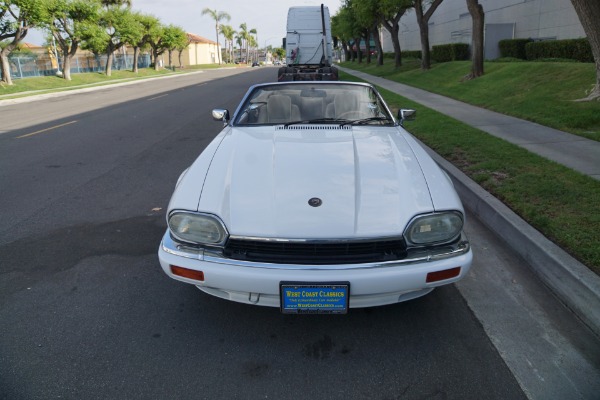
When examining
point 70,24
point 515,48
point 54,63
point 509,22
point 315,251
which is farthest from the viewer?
point 54,63

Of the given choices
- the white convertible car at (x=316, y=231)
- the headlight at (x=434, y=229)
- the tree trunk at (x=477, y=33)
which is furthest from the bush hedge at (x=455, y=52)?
the headlight at (x=434, y=229)

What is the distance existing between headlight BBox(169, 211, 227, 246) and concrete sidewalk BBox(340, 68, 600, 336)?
2.37 m

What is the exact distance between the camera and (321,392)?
2.33 metres

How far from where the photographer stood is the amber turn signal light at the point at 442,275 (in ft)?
8.37

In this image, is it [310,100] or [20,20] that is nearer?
[310,100]

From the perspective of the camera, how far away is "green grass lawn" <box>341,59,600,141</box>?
8613 millimetres

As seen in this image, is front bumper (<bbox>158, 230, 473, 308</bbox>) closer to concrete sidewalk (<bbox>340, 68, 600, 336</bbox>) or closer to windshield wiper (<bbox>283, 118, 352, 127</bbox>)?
concrete sidewalk (<bbox>340, 68, 600, 336</bbox>)

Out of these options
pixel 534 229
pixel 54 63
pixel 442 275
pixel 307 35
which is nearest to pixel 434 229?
pixel 442 275

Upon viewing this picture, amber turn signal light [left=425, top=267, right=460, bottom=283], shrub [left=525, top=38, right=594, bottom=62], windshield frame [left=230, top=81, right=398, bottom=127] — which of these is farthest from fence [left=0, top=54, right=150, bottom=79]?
amber turn signal light [left=425, top=267, right=460, bottom=283]

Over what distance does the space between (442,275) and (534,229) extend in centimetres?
184

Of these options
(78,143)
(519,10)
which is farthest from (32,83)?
(519,10)

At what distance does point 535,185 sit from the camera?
4.99 metres

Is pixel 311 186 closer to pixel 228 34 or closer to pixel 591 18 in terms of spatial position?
pixel 591 18

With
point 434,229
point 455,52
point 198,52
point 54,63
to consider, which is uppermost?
point 198,52
